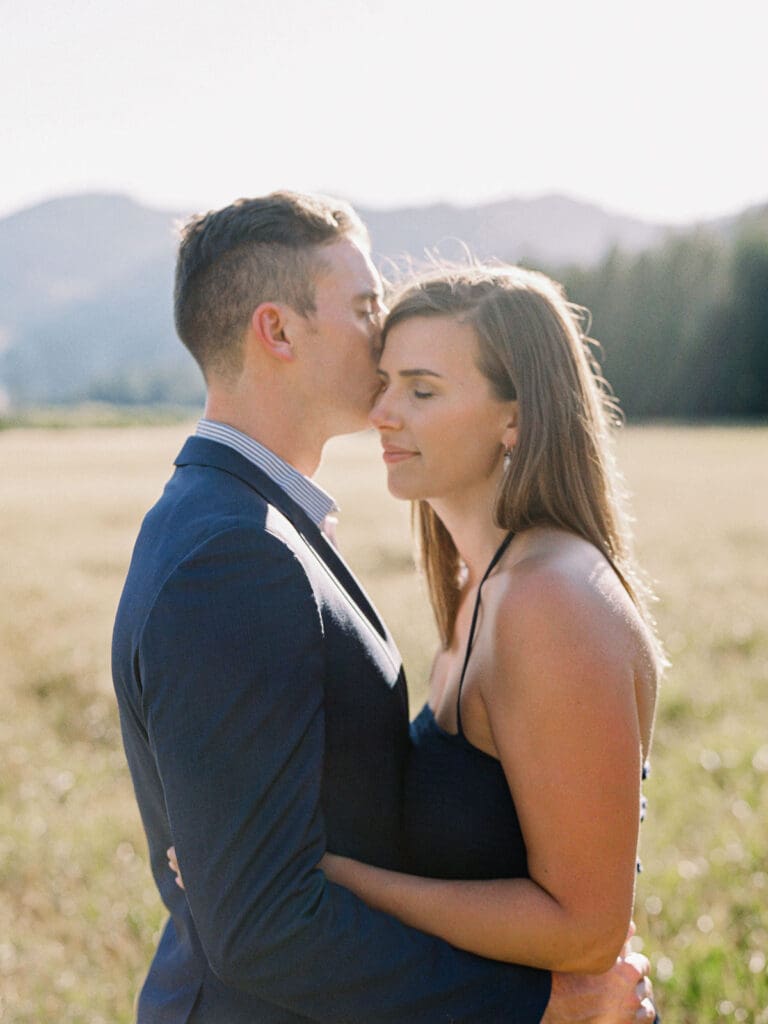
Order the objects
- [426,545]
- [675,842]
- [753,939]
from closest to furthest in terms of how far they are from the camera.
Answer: [426,545] → [753,939] → [675,842]

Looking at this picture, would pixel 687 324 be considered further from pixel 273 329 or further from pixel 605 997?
pixel 605 997

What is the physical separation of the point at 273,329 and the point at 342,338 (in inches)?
10.7

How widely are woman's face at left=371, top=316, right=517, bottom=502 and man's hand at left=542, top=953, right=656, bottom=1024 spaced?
56.7 inches

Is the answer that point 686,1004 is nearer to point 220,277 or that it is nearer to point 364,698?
point 364,698

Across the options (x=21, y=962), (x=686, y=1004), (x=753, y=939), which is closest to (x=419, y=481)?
(x=686, y=1004)

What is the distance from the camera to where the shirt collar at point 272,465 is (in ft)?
8.70

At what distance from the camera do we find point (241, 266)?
2.81 metres

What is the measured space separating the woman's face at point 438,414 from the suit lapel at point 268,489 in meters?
0.60

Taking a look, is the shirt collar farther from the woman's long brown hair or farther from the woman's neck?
the woman's neck

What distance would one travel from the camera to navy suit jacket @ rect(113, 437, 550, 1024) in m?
2.08

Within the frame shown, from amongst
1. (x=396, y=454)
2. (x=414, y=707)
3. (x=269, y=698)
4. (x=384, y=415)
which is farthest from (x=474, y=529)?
(x=414, y=707)

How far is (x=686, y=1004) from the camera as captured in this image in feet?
15.3

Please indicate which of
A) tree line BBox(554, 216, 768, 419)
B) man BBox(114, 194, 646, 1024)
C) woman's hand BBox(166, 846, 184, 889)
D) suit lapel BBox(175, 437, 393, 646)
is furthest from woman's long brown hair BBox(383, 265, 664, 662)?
tree line BBox(554, 216, 768, 419)

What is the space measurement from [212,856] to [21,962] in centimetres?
399
